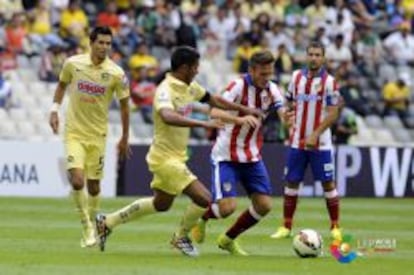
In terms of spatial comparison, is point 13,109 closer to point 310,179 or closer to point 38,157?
point 38,157

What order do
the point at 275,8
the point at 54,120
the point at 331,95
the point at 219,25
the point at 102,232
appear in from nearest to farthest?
the point at 102,232 < the point at 54,120 < the point at 331,95 < the point at 219,25 < the point at 275,8

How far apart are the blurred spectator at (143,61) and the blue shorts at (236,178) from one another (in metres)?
15.0

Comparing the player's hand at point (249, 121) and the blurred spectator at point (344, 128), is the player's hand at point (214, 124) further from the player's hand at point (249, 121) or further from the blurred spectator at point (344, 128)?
the blurred spectator at point (344, 128)

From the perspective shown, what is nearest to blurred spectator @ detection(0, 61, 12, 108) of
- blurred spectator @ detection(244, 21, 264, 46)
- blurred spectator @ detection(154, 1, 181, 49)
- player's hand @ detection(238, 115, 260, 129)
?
blurred spectator @ detection(154, 1, 181, 49)

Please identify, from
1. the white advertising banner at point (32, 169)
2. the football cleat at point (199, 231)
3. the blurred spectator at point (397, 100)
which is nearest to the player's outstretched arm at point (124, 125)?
the football cleat at point (199, 231)

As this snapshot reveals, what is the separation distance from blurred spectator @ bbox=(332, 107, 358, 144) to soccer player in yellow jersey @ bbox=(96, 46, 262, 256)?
15.4m

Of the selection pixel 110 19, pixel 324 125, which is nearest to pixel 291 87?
pixel 324 125

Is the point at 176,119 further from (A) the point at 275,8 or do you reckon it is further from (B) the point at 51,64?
(A) the point at 275,8

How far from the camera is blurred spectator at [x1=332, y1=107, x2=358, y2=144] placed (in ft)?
101

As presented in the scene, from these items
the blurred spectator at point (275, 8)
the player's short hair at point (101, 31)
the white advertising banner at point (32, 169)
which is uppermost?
the player's short hair at point (101, 31)

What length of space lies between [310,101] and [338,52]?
15.5 metres

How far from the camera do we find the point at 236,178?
16.1 meters

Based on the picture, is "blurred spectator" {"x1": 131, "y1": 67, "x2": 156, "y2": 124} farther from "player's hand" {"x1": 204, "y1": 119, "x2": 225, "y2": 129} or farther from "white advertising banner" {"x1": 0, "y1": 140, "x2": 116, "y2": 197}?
"player's hand" {"x1": 204, "y1": 119, "x2": 225, "y2": 129}

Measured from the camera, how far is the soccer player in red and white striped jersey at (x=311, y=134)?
727 inches
